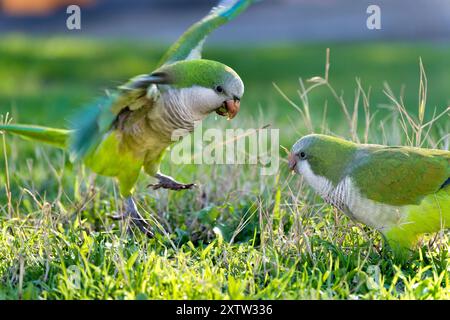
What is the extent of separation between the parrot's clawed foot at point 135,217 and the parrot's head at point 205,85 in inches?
28.1

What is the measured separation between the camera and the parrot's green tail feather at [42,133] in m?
4.11

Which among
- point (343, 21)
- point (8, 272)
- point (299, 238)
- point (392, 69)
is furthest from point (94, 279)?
point (343, 21)

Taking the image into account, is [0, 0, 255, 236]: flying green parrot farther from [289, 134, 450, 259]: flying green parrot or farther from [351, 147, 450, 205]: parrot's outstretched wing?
[351, 147, 450, 205]: parrot's outstretched wing

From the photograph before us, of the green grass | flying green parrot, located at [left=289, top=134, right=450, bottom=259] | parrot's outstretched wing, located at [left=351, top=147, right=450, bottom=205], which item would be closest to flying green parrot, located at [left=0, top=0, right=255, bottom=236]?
the green grass

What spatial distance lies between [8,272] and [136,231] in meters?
0.91

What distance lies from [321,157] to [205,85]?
26.4 inches

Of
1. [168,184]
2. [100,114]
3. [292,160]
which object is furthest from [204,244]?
[100,114]

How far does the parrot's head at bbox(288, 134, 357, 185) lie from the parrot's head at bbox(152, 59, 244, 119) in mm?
393

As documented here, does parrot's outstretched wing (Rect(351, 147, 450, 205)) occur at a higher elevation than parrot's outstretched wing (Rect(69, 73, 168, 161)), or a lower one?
lower

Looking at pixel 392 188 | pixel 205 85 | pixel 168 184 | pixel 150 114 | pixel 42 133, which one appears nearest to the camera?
pixel 392 188

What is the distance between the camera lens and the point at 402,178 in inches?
146

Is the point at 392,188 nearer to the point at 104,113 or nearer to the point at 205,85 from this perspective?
the point at 205,85

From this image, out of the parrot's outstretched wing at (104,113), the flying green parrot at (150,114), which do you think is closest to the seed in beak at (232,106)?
the flying green parrot at (150,114)

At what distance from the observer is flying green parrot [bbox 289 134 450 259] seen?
370 cm
